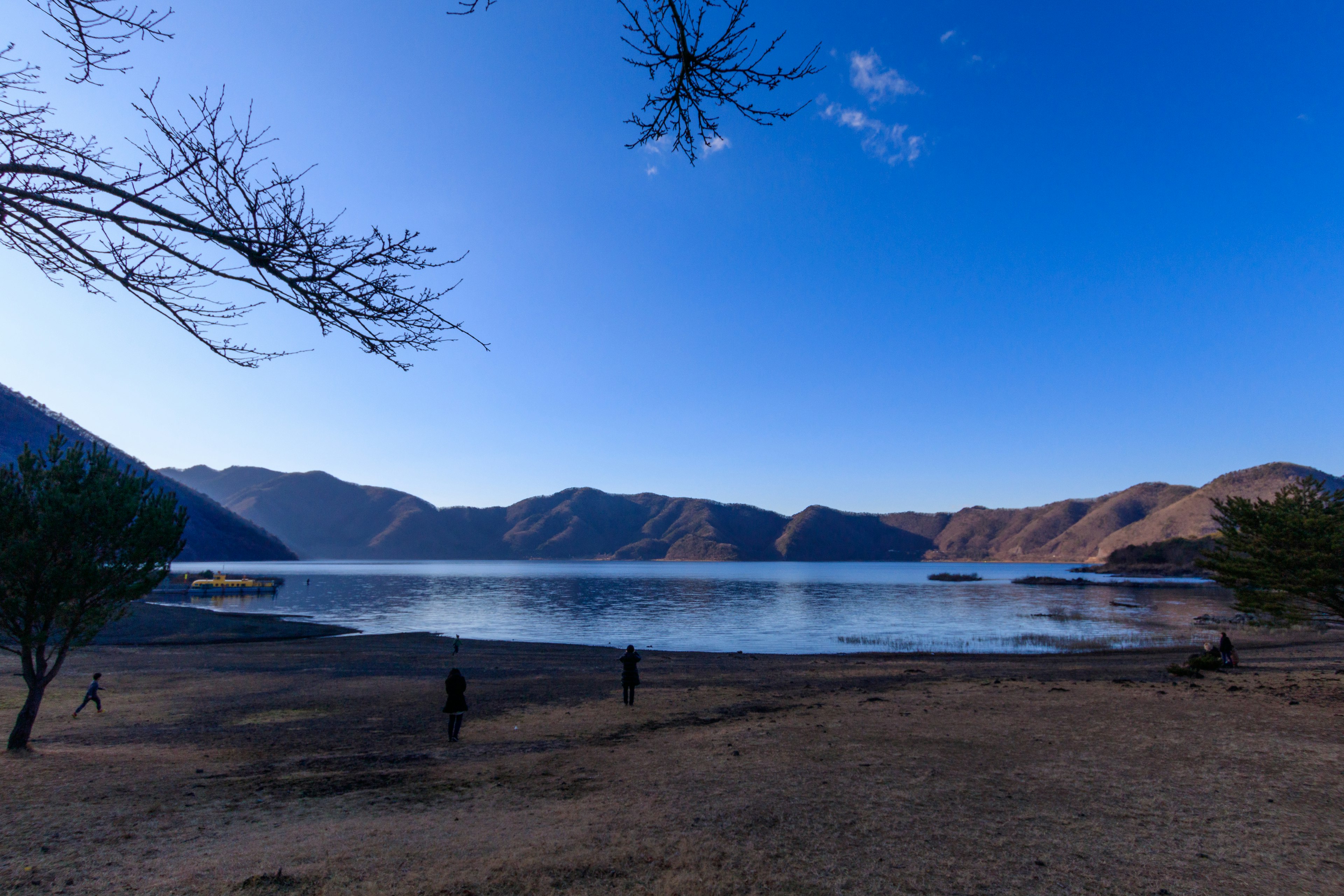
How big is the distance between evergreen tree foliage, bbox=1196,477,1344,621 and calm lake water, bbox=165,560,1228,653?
699 inches

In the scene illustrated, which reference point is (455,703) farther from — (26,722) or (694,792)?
(26,722)

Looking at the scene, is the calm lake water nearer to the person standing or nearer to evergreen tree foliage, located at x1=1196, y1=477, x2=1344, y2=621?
evergreen tree foliage, located at x1=1196, y1=477, x2=1344, y2=621

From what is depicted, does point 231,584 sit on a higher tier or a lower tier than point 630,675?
lower

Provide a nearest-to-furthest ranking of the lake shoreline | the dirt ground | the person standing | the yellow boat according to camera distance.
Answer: the dirt ground
the person standing
the lake shoreline
the yellow boat

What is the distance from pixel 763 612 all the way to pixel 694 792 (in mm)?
55191

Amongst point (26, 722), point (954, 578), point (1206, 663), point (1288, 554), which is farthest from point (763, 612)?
point (954, 578)

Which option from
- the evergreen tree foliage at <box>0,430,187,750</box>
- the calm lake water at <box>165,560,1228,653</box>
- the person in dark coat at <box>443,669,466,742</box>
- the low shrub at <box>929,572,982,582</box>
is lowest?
the low shrub at <box>929,572,982,582</box>

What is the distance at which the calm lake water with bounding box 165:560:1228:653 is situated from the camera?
4031 cm

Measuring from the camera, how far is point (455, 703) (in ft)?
45.0

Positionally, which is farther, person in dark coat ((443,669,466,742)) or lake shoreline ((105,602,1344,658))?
lake shoreline ((105,602,1344,658))

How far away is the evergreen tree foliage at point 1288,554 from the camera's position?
52.0ft

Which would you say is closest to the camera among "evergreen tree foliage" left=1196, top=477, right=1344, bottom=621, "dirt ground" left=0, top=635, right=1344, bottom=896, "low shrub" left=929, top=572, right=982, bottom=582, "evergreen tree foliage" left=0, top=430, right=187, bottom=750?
"dirt ground" left=0, top=635, right=1344, bottom=896

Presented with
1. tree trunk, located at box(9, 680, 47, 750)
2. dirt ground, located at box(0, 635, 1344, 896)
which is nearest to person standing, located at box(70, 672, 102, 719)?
dirt ground, located at box(0, 635, 1344, 896)

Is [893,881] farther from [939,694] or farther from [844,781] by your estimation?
[939,694]
